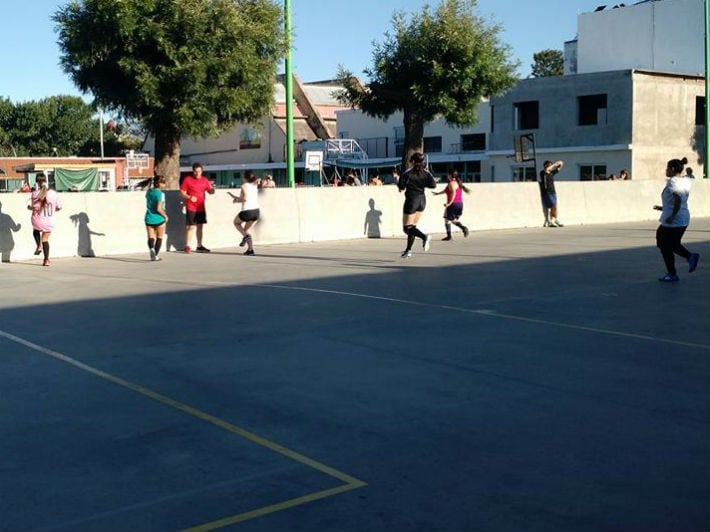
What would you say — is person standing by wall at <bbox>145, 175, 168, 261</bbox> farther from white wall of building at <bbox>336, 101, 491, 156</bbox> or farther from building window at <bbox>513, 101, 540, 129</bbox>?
white wall of building at <bbox>336, 101, 491, 156</bbox>

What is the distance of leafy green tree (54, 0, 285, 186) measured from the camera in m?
20.9

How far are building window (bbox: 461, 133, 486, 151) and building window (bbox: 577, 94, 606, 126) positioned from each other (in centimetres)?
966

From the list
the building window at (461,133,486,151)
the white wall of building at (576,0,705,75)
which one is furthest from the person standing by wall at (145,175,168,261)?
the building window at (461,133,486,151)

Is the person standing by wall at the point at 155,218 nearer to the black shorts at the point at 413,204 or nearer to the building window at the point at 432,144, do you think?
the black shorts at the point at 413,204

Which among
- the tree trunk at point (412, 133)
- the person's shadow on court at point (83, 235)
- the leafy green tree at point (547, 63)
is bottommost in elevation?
the person's shadow on court at point (83, 235)

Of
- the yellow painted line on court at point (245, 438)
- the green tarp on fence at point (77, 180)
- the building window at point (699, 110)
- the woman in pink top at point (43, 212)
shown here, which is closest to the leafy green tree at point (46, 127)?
the green tarp on fence at point (77, 180)

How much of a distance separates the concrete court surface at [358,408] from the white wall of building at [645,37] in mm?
41528

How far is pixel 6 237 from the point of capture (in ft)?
57.6

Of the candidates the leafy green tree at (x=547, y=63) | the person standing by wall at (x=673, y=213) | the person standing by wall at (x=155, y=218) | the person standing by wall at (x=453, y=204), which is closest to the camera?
the person standing by wall at (x=673, y=213)

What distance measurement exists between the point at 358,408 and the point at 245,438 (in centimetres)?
99

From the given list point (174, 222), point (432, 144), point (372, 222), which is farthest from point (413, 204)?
point (432, 144)

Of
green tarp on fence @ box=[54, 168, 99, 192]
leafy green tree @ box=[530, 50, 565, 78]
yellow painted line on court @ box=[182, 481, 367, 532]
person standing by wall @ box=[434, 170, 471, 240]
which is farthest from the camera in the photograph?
leafy green tree @ box=[530, 50, 565, 78]

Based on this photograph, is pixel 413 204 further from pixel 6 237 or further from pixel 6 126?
pixel 6 126

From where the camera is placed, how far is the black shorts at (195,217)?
63.0 feet
